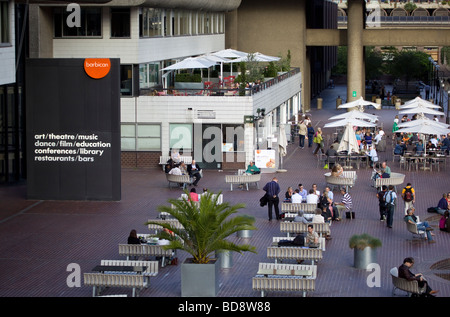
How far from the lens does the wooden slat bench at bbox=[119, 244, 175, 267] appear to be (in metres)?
22.7

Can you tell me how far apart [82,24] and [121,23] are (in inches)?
71.2

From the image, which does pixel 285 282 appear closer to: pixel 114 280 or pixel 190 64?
pixel 114 280

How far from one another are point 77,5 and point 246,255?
2087 centimetres

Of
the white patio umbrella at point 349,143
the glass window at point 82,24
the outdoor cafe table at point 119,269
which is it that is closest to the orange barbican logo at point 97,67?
the glass window at point 82,24

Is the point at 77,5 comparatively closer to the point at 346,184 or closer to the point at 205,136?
the point at 205,136

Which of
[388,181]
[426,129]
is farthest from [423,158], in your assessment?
[388,181]

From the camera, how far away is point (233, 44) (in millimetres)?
65812

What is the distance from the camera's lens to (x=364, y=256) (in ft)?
74.0

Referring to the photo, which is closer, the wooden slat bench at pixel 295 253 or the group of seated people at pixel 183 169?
the wooden slat bench at pixel 295 253

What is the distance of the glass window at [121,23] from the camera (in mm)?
42250

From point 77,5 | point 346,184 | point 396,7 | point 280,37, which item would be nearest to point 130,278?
point 346,184

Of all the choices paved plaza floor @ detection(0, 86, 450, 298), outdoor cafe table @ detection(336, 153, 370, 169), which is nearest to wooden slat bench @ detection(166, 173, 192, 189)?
paved plaza floor @ detection(0, 86, 450, 298)

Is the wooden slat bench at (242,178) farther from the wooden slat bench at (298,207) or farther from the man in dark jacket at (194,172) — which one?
the wooden slat bench at (298,207)

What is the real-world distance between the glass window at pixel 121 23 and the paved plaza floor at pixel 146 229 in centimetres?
718
